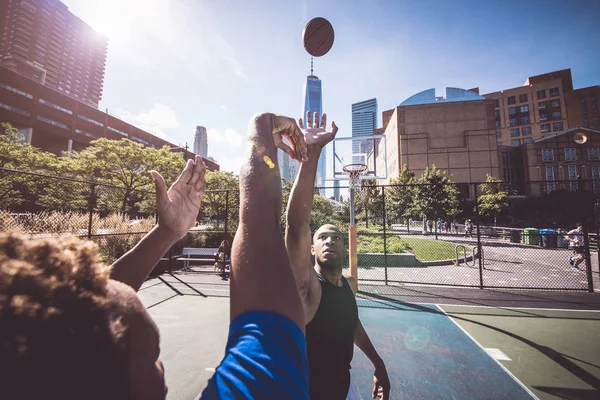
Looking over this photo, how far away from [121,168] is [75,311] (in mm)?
23730

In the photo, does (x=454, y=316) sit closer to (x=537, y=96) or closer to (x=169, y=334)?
(x=169, y=334)

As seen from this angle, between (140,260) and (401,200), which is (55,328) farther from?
(401,200)

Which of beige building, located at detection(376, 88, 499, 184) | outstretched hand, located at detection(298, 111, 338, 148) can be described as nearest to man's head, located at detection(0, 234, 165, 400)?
outstretched hand, located at detection(298, 111, 338, 148)

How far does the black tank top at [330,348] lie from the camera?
1.95m

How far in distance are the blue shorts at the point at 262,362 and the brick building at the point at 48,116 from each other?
44.4 m

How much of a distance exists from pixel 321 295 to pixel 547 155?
53037mm

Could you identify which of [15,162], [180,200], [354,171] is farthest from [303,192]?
[15,162]

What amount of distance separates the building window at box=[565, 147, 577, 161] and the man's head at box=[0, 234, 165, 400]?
2175 inches

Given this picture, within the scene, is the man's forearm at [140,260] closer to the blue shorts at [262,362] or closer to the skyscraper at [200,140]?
the blue shorts at [262,362]

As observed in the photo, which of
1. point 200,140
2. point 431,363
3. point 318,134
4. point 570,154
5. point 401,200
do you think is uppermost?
point 200,140

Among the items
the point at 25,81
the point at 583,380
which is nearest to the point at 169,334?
the point at 583,380

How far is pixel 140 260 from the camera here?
1.23 meters

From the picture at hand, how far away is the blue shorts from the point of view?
597mm

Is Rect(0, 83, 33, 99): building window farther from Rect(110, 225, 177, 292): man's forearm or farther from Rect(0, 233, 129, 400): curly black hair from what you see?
Rect(0, 233, 129, 400): curly black hair
